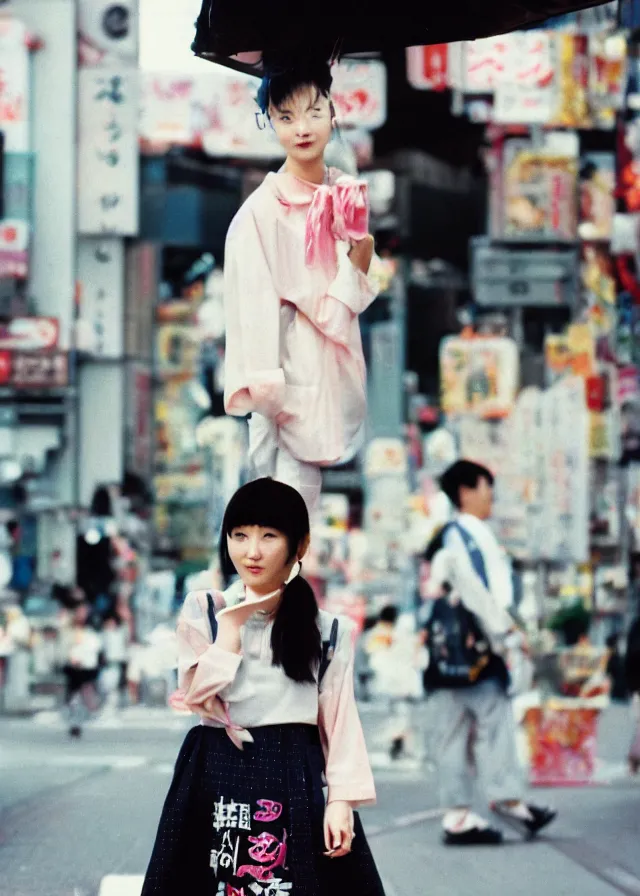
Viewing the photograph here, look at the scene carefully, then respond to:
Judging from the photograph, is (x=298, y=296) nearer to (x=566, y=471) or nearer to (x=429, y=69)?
(x=429, y=69)

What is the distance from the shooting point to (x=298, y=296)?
435 cm

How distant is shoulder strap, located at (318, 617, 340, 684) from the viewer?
377 centimetres

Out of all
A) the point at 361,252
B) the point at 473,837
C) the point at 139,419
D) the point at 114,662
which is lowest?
the point at 114,662

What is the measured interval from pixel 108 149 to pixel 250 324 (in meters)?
10.2

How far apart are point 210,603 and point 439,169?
11269 millimetres

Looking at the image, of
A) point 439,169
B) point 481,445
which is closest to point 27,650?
point 481,445

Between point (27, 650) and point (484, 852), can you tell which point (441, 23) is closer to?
point (484, 852)

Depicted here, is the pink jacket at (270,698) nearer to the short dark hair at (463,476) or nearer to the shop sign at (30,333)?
the short dark hair at (463,476)

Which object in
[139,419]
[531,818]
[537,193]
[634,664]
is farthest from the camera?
[537,193]

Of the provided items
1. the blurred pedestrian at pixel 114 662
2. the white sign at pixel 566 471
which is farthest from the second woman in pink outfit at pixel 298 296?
the white sign at pixel 566 471

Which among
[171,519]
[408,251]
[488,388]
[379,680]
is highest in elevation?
[408,251]

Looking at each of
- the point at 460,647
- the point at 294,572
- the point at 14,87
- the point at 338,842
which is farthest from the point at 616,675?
the point at 338,842

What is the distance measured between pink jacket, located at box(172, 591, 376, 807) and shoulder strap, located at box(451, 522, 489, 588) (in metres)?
3.41

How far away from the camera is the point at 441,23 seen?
4539 mm
